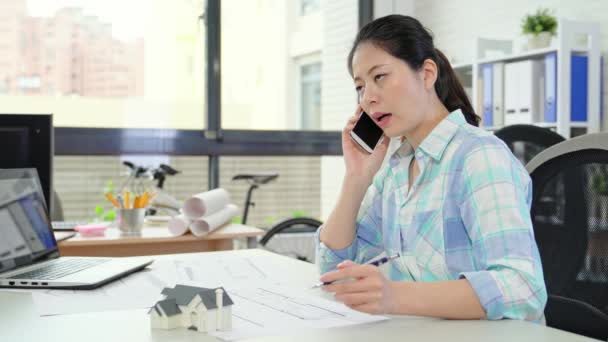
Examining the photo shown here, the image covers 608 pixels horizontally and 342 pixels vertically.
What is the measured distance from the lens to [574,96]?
3604 millimetres

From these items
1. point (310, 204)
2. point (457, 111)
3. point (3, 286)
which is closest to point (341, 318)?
point (457, 111)

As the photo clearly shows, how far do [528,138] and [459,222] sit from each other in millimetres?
1124

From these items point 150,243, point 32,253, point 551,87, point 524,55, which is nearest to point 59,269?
point 32,253

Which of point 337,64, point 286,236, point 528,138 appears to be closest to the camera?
point 528,138

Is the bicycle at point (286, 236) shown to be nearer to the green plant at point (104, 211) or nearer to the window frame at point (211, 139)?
the window frame at point (211, 139)

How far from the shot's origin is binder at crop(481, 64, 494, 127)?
13.1 feet

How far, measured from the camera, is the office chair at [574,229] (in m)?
1.31

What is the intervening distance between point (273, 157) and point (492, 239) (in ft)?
11.8

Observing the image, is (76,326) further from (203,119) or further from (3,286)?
(203,119)

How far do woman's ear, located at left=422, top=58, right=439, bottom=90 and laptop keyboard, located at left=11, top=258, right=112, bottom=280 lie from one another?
859 mm

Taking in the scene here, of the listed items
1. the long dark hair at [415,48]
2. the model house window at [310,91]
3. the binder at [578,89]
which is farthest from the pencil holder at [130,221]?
the model house window at [310,91]

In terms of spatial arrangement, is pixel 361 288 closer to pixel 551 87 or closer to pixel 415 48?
pixel 415 48

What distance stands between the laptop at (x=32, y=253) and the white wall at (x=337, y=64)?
3.43m

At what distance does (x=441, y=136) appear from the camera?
4.47ft
